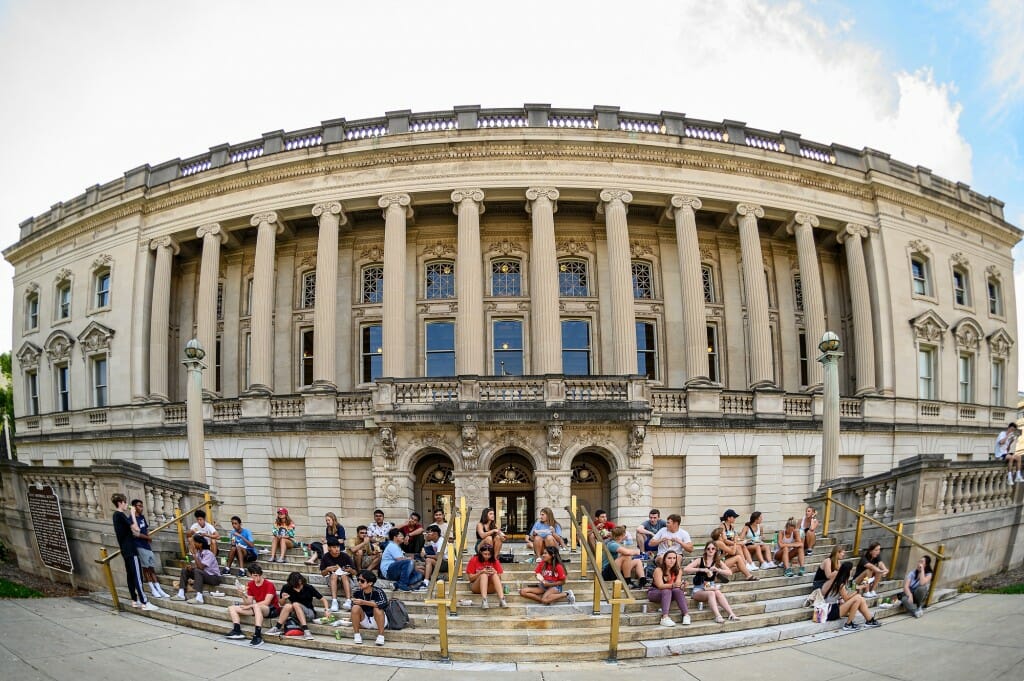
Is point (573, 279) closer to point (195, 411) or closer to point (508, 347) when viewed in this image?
point (508, 347)

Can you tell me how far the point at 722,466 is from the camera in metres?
22.6

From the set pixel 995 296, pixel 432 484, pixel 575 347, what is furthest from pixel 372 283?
pixel 995 296

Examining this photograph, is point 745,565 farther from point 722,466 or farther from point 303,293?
point 303,293

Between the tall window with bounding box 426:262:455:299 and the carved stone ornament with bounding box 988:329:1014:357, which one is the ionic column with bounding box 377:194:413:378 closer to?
the tall window with bounding box 426:262:455:299

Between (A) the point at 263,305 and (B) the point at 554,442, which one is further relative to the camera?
(A) the point at 263,305

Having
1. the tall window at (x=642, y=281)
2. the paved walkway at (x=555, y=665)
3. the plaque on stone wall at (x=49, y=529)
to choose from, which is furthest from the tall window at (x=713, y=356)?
the plaque on stone wall at (x=49, y=529)

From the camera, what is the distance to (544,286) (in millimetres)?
23891

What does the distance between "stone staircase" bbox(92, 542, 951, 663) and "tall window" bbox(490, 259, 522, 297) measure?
1609cm

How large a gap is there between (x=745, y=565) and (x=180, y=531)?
13.0m

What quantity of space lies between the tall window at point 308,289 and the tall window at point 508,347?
28.7ft

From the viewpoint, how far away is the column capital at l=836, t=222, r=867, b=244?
2777 cm

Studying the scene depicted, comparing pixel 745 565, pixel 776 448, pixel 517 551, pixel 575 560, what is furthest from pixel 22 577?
pixel 776 448

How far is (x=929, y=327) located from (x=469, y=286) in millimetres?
20825

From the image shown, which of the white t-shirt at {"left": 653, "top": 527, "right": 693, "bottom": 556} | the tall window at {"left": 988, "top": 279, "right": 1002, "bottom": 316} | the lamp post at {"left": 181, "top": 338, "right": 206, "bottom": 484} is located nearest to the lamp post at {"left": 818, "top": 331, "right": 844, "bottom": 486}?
the white t-shirt at {"left": 653, "top": 527, "right": 693, "bottom": 556}
